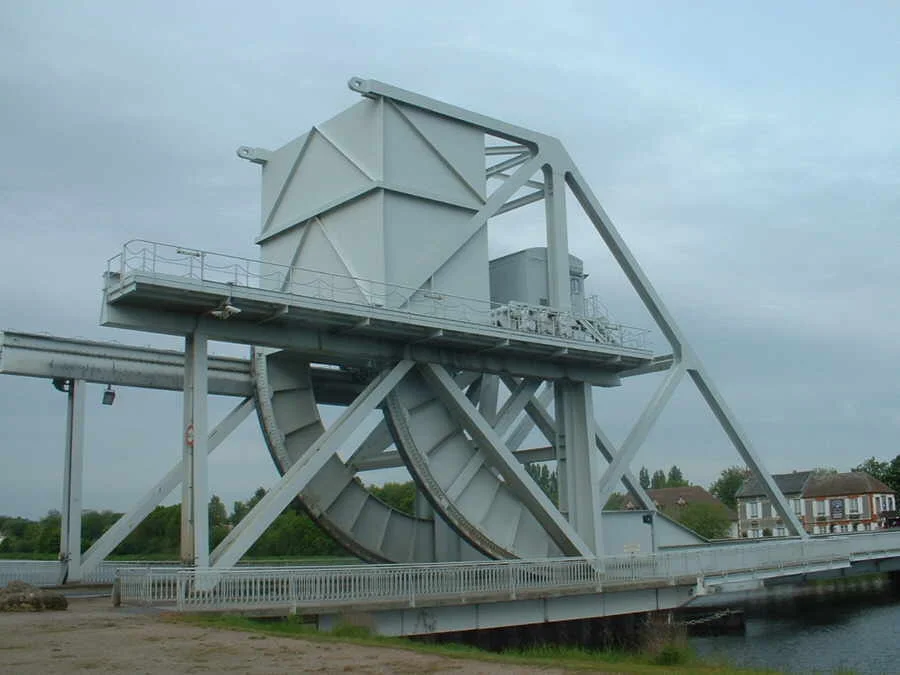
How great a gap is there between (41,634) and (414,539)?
16627 mm

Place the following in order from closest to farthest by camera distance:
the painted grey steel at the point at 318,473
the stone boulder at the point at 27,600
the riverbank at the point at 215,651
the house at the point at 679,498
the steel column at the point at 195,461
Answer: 1. the riverbank at the point at 215,651
2. the stone boulder at the point at 27,600
3. the steel column at the point at 195,461
4. the painted grey steel at the point at 318,473
5. the house at the point at 679,498

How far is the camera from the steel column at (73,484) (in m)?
26.0

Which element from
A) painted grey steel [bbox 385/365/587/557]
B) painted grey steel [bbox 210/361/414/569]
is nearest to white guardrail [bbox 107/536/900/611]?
painted grey steel [bbox 210/361/414/569]

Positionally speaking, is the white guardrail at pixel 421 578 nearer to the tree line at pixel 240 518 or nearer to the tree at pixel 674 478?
the tree line at pixel 240 518

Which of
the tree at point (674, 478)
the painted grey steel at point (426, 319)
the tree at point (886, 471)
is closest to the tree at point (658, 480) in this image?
the tree at point (674, 478)

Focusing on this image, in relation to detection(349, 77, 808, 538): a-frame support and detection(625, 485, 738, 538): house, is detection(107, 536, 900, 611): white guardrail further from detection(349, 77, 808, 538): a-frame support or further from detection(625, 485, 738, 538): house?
detection(625, 485, 738, 538): house

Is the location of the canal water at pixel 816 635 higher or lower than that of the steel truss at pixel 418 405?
lower

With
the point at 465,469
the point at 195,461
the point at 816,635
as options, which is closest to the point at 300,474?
the point at 195,461

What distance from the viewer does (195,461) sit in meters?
21.6

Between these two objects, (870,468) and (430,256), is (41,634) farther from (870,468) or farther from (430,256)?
(870,468)

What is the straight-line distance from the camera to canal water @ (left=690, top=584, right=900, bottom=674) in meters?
26.5

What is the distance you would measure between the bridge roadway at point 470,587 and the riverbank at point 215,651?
2.06 m

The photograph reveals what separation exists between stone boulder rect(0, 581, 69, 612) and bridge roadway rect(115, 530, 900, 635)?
Answer: 1.22m

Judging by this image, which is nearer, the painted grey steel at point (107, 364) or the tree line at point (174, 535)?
the painted grey steel at point (107, 364)
